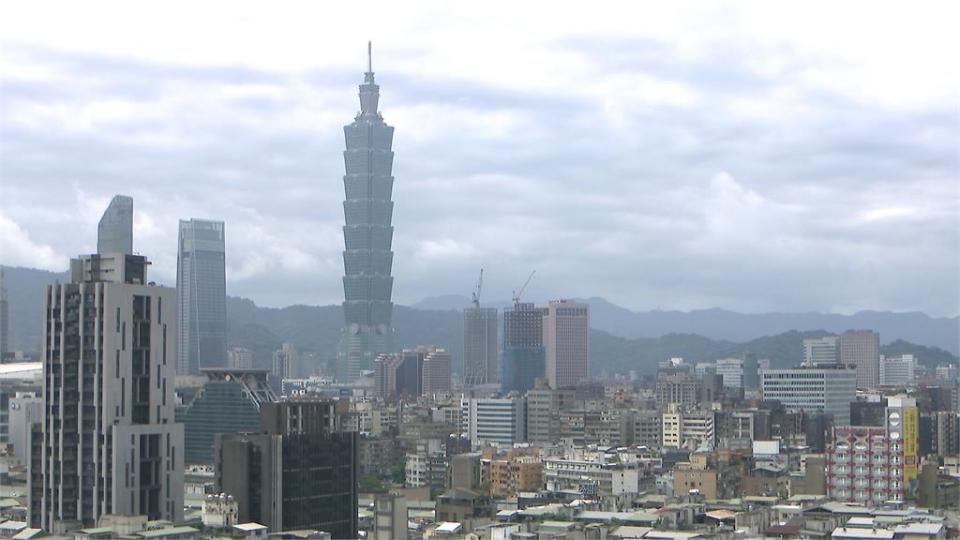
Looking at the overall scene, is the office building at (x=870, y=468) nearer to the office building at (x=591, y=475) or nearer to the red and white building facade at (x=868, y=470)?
the red and white building facade at (x=868, y=470)

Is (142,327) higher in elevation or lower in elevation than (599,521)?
higher

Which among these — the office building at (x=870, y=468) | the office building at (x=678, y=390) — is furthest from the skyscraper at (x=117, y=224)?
the office building at (x=870, y=468)

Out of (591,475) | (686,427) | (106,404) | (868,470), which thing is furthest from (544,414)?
(106,404)

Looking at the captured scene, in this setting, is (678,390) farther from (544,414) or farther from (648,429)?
(648,429)

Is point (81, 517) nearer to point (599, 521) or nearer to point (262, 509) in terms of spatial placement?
point (262, 509)

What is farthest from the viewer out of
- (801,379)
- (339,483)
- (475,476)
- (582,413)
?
(801,379)

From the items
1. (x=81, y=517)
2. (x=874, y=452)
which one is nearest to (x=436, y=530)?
(x=81, y=517)
